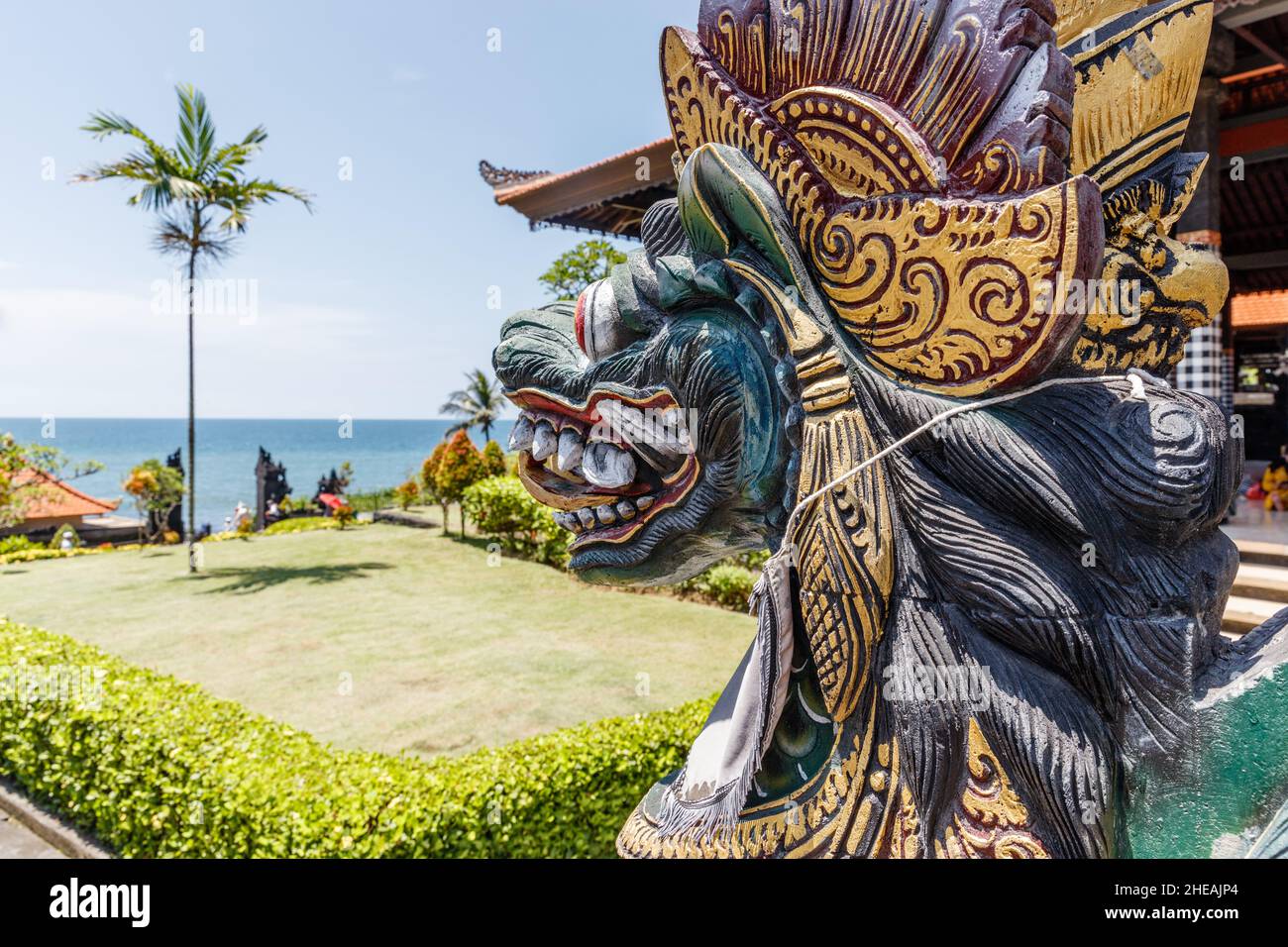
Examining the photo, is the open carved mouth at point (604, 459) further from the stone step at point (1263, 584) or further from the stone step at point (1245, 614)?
the stone step at point (1263, 584)

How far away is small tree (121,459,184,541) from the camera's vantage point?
15859 millimetres

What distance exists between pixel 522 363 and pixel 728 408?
1.55 ft

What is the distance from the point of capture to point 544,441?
1661 millimetres

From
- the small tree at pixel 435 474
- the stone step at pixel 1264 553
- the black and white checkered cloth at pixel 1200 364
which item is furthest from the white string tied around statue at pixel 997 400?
the small tree at pixel 435 474

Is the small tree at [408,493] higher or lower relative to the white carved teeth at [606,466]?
lower

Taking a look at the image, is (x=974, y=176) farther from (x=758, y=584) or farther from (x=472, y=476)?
(x=472, y=476)

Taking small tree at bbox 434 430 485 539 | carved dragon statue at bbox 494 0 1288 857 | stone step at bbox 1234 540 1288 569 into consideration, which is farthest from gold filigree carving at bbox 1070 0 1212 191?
small tree at bbox 434 430 485 539

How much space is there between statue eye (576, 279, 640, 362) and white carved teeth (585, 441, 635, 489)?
18cm

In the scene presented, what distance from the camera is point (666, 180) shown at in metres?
8.12

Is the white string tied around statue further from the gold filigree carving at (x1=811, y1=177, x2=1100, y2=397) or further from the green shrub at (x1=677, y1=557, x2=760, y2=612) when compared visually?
the green shrub at (x1=677, y1=557, x2=760, y2=612)

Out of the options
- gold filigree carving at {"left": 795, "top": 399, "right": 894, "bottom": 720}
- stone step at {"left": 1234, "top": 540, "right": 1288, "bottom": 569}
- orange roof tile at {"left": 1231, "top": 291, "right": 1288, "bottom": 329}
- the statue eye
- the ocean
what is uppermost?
orange roof tile at {"left": 1231, "top": 291, "right": 1288, "bottom": 329}

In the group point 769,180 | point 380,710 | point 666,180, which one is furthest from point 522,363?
point 666,180

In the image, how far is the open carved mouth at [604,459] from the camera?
1.51 meters
